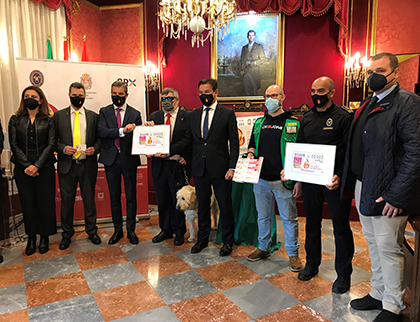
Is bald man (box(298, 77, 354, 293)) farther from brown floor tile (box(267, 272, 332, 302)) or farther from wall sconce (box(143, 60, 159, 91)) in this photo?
wall sconce (box(143, 60, 159, 91))

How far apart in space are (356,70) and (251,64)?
5.99ft

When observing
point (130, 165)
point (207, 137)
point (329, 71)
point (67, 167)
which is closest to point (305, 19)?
point (329, 71)

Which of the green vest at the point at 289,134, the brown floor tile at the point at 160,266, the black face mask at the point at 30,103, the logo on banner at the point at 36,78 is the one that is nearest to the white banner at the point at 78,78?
the logo on banner at the point at 36,78

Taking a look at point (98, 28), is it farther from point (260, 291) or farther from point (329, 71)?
point (260, 291)

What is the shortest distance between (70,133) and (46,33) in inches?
117

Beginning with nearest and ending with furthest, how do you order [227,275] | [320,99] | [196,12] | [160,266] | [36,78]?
1. [320,99]
2. [227,275]
3. [160,266]
4. [36,78]
5. [196,12]

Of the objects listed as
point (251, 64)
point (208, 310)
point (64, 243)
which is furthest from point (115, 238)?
point (251, 64)

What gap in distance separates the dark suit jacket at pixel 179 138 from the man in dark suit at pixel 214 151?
0.59ft

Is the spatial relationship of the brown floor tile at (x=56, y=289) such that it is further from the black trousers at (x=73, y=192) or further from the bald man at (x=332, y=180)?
the bald man at (x=332, y=180)

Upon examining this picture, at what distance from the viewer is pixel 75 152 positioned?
365 cm

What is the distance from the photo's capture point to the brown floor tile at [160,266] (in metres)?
3.11

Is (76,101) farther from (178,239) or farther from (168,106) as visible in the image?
(178,239)

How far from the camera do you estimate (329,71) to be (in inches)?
239

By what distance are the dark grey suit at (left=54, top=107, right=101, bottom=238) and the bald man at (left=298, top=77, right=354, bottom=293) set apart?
2.30m
